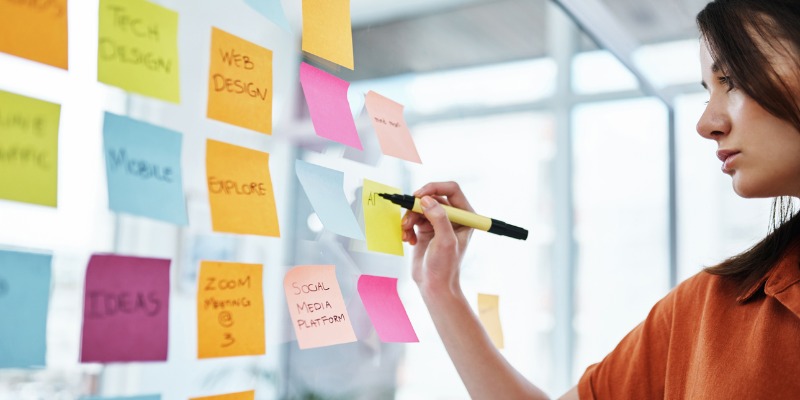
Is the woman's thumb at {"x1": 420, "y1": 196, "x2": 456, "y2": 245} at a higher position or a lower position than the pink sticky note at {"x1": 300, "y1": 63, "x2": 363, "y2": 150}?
lower

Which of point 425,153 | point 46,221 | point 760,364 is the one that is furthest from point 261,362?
point 760,364

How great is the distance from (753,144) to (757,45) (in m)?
0.11

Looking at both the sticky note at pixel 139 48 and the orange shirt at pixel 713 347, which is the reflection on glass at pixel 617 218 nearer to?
the orange shirt at pixel 713 347

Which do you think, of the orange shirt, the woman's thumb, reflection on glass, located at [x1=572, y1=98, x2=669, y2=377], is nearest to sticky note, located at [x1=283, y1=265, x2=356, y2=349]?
the woman's thumb

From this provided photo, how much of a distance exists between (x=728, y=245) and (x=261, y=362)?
5.67 feet

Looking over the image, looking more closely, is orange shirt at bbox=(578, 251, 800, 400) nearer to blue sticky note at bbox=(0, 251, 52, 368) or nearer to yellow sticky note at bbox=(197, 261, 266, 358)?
yellow sticky note at bbox=(197, 261, 266, 358)

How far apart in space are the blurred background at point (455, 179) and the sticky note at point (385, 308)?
2cm

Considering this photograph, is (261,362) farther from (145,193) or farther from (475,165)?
(475,165)

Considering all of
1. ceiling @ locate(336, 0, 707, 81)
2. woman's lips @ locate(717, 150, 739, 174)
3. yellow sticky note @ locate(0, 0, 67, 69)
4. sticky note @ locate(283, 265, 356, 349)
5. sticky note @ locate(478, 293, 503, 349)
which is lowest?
sticky note @ locate(478, 293, 503, 349)

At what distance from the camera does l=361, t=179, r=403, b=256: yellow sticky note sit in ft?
2.41

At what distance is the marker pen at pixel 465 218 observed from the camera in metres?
0.75

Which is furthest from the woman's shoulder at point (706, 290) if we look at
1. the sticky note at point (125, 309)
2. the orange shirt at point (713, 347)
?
the sticky note at point (125, 309)

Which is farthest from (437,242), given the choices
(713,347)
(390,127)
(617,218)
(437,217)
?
(617,218)

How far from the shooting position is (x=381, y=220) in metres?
0.75
